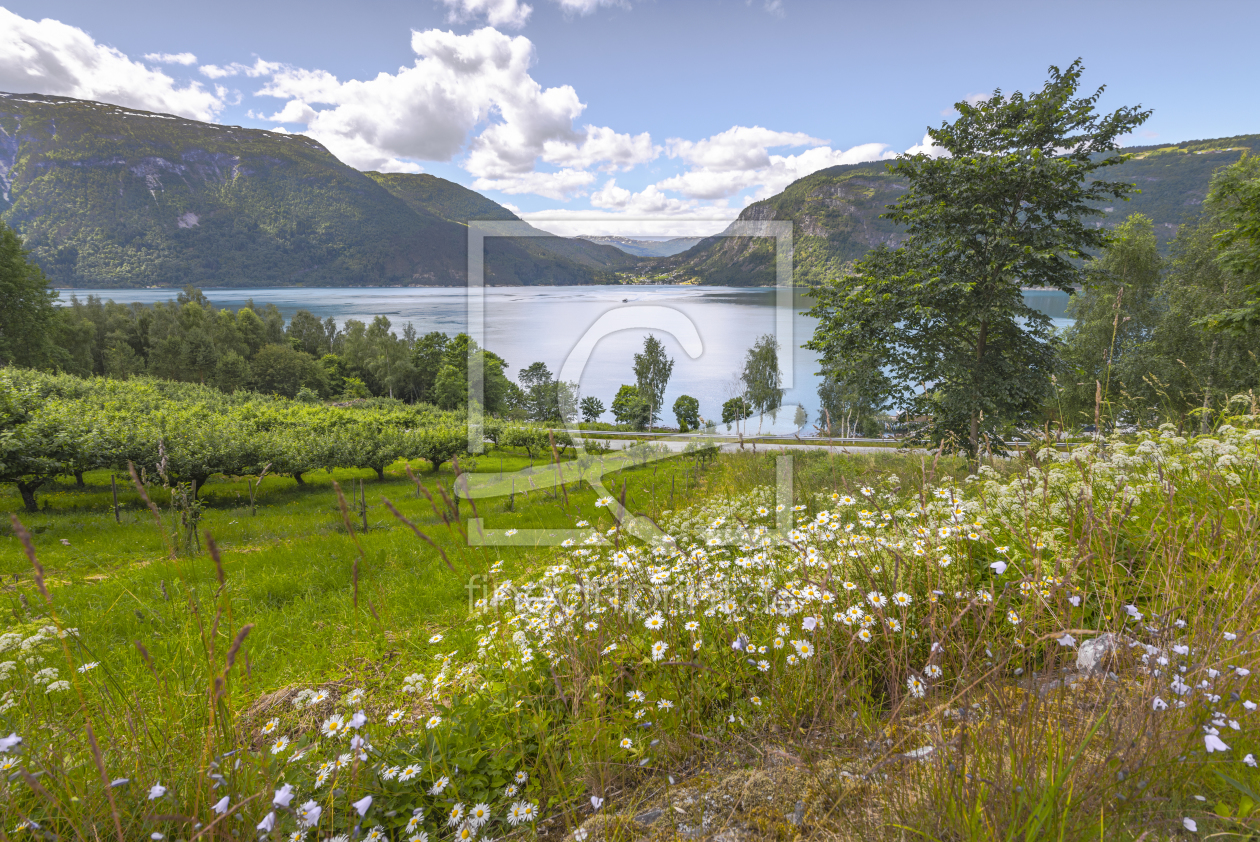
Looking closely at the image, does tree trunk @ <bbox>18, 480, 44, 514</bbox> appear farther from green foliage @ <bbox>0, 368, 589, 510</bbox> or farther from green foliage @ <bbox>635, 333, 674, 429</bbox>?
green foliage @ <bbox>635, 333, 674, 429</bbox>

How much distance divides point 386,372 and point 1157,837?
3362 inches

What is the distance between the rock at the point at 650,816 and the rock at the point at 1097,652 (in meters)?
1.80

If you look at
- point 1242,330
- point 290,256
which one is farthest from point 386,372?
point 290,256

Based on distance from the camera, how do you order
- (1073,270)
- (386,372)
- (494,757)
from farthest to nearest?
(386,372) → (1073,270) → (494,757)

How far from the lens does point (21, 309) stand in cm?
3962

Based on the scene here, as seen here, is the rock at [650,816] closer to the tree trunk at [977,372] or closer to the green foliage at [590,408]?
the green foliage at [590,408]

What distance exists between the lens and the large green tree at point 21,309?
128 ft

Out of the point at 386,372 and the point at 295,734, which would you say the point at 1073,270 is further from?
the point at 386,372

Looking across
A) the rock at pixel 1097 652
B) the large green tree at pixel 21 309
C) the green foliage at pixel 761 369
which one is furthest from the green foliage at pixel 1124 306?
the large green tree at pixel 21 309

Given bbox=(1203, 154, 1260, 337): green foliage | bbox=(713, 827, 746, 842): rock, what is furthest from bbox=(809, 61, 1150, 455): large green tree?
bbox=(713, 827, 746, 842): rock

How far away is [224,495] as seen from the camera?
2188cm

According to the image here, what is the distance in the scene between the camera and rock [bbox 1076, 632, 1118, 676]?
6.00 feet

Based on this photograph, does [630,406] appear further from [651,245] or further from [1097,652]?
[1097,652]

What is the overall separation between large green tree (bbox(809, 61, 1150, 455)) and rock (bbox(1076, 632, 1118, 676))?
43.2ft
